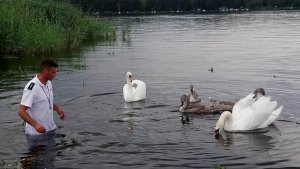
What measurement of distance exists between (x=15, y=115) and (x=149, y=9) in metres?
141

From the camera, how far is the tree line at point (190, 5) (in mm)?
140750

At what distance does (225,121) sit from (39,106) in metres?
4.89

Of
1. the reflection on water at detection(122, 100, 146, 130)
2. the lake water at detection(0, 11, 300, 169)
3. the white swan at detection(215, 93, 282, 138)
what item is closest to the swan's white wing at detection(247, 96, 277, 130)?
the white swan at detection(215, 93, 282, 138)

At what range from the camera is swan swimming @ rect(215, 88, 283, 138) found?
12867 millimetres

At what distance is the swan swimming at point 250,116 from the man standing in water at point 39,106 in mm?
4376

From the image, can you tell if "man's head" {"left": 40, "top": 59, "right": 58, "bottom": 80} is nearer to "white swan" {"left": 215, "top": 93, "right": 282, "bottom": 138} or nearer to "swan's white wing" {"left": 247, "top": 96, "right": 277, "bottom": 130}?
"white swan" {"left": 215, "top": 93, "right": 282, "bottom": 138}

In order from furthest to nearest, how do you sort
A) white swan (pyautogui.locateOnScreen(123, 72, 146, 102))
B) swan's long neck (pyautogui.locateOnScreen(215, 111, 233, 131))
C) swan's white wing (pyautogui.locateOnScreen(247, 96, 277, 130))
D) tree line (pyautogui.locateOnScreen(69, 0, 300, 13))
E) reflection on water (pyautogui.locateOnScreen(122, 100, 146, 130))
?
1. tree line (pyautogui.locateOnScreen(69, 0, 300, 13))
2. white swan (pyautogui.locateOnScreen(123, 72, 146, 102))
3. reflection on water (pyautogui.locateOnScreen(122, 100, 146, 130))
4. swan's white wing (pyautogui.locateOnScreen(247, 96, 277, 130))
5. swan's long neck (pyautogui.locateOnScreen(215, 111, 233, 131))

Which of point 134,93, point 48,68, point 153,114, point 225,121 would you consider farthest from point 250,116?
point 48,68

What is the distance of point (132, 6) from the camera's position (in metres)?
143

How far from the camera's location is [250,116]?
42.5 ft

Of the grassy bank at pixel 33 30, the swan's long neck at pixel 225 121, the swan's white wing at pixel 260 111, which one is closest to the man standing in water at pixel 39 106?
the swan's long neck at pixel 225 121

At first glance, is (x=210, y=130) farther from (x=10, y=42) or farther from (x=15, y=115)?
(x=10, y=42)

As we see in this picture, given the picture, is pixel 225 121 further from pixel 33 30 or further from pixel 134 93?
pixel 33 30

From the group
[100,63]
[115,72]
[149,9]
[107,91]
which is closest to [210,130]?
[107,91]
